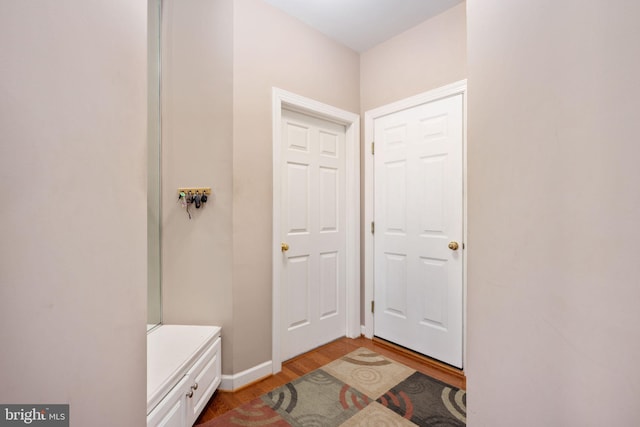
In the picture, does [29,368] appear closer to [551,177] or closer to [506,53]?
[551,177]

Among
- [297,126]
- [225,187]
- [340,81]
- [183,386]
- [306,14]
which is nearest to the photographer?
[183,386]

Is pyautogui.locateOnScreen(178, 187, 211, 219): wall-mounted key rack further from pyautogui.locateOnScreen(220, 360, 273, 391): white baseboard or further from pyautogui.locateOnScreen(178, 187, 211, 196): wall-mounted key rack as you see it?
pyautogui.locateOnScreen(220, 360, 273, 391): white baseboard

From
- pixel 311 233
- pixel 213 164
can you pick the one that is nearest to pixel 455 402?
pixel 311 233

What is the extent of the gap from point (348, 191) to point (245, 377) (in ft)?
5.63

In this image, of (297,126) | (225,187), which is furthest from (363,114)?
(225,187)

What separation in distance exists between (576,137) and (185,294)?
205 centimetres

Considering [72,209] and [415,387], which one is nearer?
[72,209]

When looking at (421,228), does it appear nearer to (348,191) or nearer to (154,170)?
(348,191)

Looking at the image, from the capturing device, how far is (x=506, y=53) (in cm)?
74

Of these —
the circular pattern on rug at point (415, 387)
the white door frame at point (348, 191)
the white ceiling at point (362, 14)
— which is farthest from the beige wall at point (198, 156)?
the circular pattern on rug at point (415, 387)

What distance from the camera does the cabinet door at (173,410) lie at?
3.58ft

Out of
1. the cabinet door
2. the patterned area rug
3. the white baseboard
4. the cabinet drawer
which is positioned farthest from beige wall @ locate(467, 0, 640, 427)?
the white baseboard

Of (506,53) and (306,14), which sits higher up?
(306,14)

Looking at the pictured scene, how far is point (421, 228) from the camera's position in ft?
7.15
